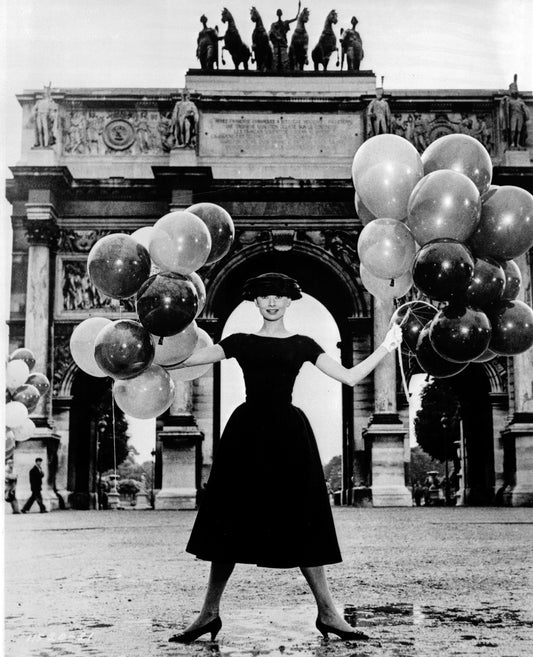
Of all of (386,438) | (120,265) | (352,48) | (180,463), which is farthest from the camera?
(352,48)

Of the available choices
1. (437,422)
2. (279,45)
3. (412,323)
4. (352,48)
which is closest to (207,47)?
(279,45)

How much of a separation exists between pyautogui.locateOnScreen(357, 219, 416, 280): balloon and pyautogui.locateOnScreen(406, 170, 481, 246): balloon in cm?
27

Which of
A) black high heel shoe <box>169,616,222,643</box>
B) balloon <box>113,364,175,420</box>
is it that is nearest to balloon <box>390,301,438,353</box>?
balloon <box>113,364,175,420</box>

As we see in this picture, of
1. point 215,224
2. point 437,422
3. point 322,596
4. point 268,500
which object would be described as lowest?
point 322,596

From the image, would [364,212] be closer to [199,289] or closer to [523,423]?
[199,289]

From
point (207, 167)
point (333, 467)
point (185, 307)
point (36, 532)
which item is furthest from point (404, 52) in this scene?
point (333, 467)

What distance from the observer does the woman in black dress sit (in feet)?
16.1

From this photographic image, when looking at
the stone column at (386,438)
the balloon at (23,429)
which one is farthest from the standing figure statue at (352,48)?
the balloon at (23,429)

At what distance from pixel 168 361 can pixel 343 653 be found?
214cm

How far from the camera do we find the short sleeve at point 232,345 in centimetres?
529

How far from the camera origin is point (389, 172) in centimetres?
620

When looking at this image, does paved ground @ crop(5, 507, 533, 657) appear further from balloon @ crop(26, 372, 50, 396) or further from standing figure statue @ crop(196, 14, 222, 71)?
standing figure statue @ crop(196, 14, 222, 71)

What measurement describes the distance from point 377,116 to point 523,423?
312 inches

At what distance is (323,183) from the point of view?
79.4ft
